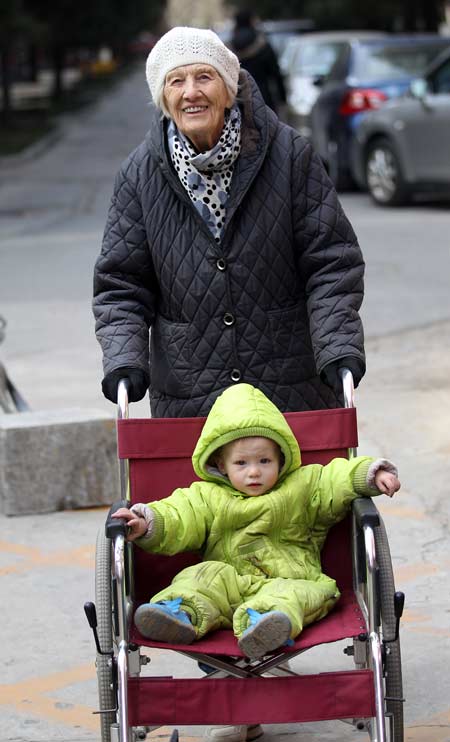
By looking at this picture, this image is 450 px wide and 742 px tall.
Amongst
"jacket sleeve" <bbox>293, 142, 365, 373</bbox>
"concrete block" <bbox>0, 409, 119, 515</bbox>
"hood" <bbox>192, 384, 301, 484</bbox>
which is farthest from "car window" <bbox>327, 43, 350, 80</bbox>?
"hood" <bbox>192, 384, 301, 484</bbox>

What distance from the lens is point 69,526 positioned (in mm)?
6680

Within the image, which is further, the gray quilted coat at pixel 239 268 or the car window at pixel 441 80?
the car window at pixel 441 80

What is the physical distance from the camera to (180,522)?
399 cm

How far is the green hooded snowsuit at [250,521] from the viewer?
3.93 metres

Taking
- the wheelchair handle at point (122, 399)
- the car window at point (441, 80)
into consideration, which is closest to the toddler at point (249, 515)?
the wheelchair handle at point (122, 399)

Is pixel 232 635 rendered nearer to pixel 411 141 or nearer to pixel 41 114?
pixel 411 141

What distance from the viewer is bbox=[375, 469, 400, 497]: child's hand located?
387cm

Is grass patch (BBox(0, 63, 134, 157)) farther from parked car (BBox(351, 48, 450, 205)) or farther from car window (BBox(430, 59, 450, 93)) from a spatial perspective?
car window (BBox(430, 59, 450, 93))

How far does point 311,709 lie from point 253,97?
1776mm

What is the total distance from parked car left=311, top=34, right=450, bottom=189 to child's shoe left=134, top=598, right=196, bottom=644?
47.4ft

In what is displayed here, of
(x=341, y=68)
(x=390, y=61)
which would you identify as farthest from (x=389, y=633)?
(x=390, y=61)

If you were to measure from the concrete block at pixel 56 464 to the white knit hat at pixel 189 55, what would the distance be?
111 inches

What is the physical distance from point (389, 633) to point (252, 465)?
21.6 inches

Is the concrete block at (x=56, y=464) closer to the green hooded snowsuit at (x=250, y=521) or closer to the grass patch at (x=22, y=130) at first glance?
the green hooded snowsuit at (x=250, y=521)
